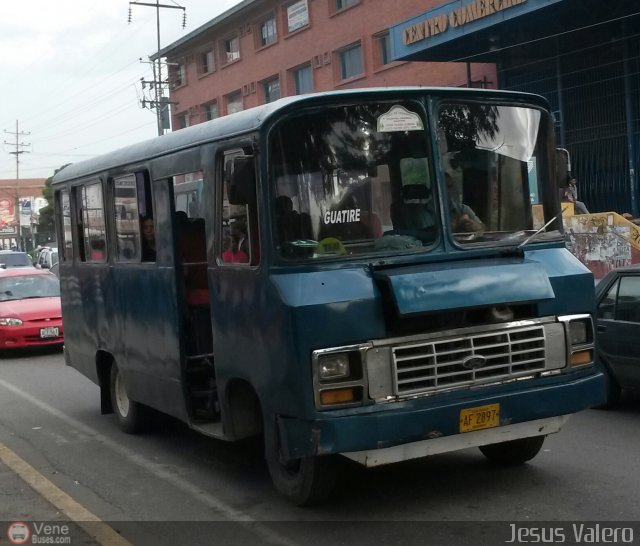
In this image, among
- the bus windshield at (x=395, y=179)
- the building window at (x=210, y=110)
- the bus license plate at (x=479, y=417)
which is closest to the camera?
the bus license plate at (x=479, y=417)

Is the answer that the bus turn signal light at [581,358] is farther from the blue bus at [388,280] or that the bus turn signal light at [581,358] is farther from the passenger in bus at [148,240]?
the passenger in bus at [148,240]

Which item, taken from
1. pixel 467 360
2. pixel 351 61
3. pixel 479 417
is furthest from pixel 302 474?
pixel 351 61

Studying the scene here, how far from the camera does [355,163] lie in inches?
225

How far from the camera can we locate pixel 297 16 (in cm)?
3547

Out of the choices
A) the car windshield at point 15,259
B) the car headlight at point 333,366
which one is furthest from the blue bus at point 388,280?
the car windshield at point 15,259

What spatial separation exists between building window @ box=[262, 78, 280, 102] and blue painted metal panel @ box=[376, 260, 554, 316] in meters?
32.5

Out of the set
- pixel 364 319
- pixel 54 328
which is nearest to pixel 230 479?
pixel 364 319

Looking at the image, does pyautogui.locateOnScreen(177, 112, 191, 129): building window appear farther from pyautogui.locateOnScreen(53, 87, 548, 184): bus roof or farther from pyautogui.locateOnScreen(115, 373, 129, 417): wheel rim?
pyautogui.locateOnScreen(53, 87, 548, 184): bus roof

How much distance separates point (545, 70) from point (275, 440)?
66.3 ft

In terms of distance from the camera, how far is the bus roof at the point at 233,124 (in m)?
5.64

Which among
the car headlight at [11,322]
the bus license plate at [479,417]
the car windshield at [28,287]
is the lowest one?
the bus license plate at [479,417]

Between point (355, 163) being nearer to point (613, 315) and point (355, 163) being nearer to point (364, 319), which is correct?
point (364, 319)

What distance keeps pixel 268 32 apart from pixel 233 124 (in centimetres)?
3327

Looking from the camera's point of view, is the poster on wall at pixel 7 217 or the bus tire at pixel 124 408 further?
the poster on wall at pixel 7 217
